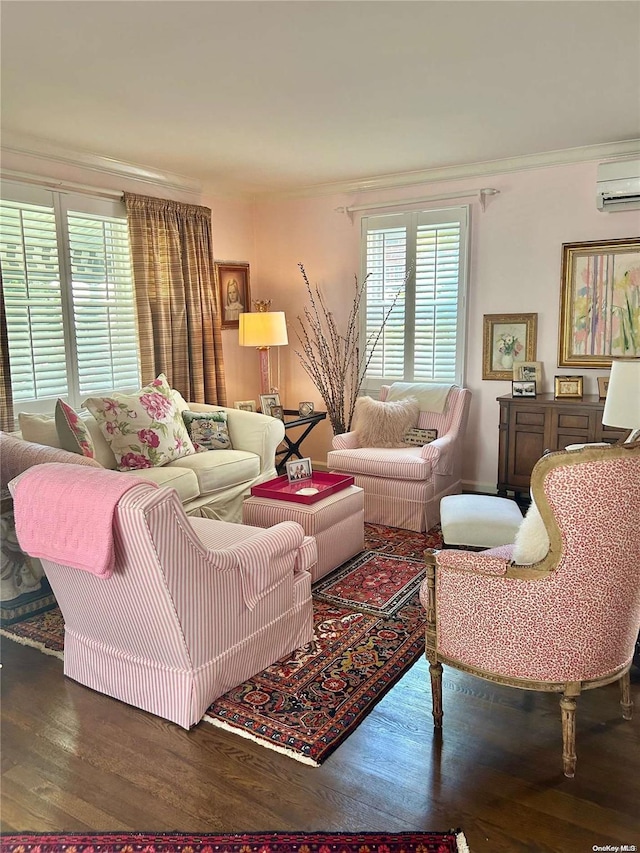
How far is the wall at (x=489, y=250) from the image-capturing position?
4.80 m

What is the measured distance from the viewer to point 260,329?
5480 mm

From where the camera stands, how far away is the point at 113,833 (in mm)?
1912

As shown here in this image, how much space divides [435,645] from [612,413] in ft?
4.20

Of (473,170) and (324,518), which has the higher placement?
(473,170)

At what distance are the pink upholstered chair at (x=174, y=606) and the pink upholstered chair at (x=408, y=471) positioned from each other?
1749 mm

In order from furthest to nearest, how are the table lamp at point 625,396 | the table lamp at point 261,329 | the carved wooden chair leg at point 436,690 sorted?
the table lamp at point 261,329 < the table lamp at point 625,396 < the carved wooden chair leg at point 436,690

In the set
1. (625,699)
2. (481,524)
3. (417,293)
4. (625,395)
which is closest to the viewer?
(625,699)

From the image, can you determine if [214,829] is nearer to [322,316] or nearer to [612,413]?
[612,413]

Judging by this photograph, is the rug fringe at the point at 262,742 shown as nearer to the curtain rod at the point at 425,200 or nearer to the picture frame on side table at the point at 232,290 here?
the picture frame on side table at the point at 232,290

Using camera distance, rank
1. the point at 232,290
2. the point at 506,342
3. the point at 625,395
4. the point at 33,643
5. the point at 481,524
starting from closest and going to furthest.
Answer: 1. the point at 625,395
2. the point at 33,643
3. the point at 481,524
4. the point at 506,342
5. the point at 232,290

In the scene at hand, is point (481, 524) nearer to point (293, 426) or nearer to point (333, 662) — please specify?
point (333, 662)

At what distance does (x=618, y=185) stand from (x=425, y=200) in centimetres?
150

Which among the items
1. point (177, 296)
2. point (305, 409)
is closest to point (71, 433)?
point (177, 296)

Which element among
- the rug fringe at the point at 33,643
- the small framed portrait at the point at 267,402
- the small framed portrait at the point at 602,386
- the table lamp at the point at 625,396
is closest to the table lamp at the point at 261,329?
the small framed portrait at the point at 267,402
